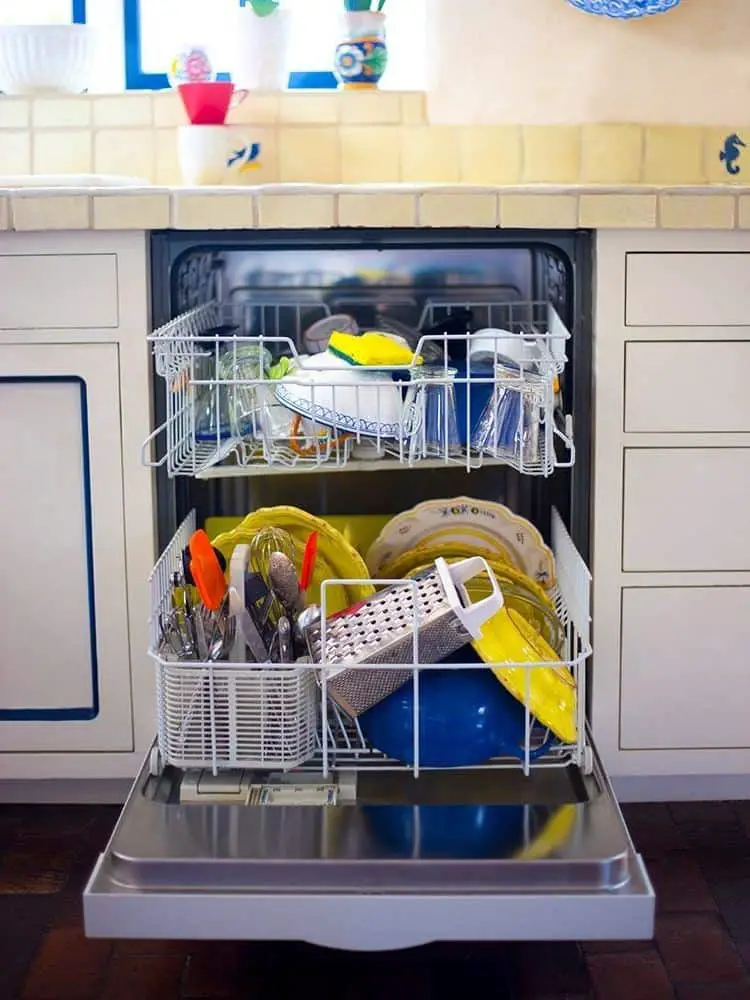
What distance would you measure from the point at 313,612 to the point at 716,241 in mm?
823

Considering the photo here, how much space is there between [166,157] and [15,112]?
31cm

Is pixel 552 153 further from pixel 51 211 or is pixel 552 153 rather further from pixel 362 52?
pixel 51 211

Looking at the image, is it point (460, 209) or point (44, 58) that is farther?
point (44, 58)

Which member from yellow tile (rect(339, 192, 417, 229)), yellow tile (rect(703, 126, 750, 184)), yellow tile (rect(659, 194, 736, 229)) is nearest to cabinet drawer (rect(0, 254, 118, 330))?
yellow tile (rect(339, 192, 417, 229))

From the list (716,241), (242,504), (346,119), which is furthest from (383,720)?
(346,119)

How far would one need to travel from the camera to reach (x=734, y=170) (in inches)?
93.7

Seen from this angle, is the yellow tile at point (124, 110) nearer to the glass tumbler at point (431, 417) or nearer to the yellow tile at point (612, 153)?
the yellow tile at point (612, 153)

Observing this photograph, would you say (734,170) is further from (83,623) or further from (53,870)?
(53,870)

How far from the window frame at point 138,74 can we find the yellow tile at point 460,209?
835 mm

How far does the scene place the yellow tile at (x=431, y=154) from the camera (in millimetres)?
2400

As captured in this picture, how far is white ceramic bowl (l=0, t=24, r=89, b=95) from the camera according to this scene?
7.78 ft

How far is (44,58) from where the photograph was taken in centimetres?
239

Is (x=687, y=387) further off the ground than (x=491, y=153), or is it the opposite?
(x=491, y=153)

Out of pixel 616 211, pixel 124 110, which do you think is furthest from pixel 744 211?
pixel 124 110
